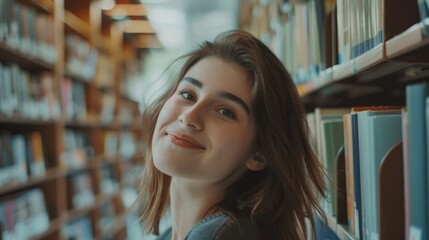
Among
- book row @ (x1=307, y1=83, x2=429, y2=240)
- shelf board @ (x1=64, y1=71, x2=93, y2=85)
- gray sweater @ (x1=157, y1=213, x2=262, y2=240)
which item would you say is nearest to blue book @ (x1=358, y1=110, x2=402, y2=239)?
book row @ (x1=307, y1=83, x2=429, y2=240)

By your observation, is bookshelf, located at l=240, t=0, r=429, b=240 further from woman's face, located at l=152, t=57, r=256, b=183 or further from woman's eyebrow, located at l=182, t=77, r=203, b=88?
Answer: woman's eyebrow, located at l=182, t=77, r=203, b=88

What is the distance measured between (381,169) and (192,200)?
0.48m

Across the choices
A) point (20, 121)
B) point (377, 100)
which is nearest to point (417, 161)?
point (377, 100)

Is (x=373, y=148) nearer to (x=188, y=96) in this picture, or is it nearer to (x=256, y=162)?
(x=256, y=162)

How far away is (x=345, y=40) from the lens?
1.24 meters

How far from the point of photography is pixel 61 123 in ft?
9.78

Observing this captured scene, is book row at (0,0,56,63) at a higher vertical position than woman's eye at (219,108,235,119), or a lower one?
higher

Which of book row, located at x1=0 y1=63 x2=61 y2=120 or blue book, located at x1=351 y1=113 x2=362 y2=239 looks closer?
blue book, located at x1=351 y1=113 x2=362 y2=239

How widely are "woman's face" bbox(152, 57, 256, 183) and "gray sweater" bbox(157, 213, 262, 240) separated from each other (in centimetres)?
12

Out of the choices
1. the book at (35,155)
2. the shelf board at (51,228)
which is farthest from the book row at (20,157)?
the shelf board at (51,228)

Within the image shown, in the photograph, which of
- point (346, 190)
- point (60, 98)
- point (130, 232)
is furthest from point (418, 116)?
point (130, 232)

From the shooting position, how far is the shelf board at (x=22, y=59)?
2271mm

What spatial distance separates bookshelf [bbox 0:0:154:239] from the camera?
7.79 ft

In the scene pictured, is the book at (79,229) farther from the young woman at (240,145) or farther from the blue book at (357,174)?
the blue book at (357,174)
